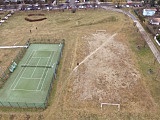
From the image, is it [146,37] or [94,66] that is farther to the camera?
[146,37]

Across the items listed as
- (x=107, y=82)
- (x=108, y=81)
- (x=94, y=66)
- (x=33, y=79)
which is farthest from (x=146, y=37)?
(x=33, y=79)

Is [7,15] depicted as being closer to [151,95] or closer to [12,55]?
[12,55]

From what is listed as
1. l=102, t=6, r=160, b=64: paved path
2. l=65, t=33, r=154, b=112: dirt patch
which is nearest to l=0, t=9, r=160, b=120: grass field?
l=65, t=33, r=154, b=112: dirt patch

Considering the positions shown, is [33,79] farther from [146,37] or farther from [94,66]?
[146,37]

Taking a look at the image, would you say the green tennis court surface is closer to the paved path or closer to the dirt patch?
the dirt patch

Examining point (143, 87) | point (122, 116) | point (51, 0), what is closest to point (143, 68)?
point (143, 87)

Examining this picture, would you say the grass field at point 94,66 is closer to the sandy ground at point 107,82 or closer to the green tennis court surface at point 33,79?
the sandy ground at point 107,82

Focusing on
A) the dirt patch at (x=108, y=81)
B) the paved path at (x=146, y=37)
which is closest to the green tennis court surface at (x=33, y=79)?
the dirt patch at (x=108, y=81)
